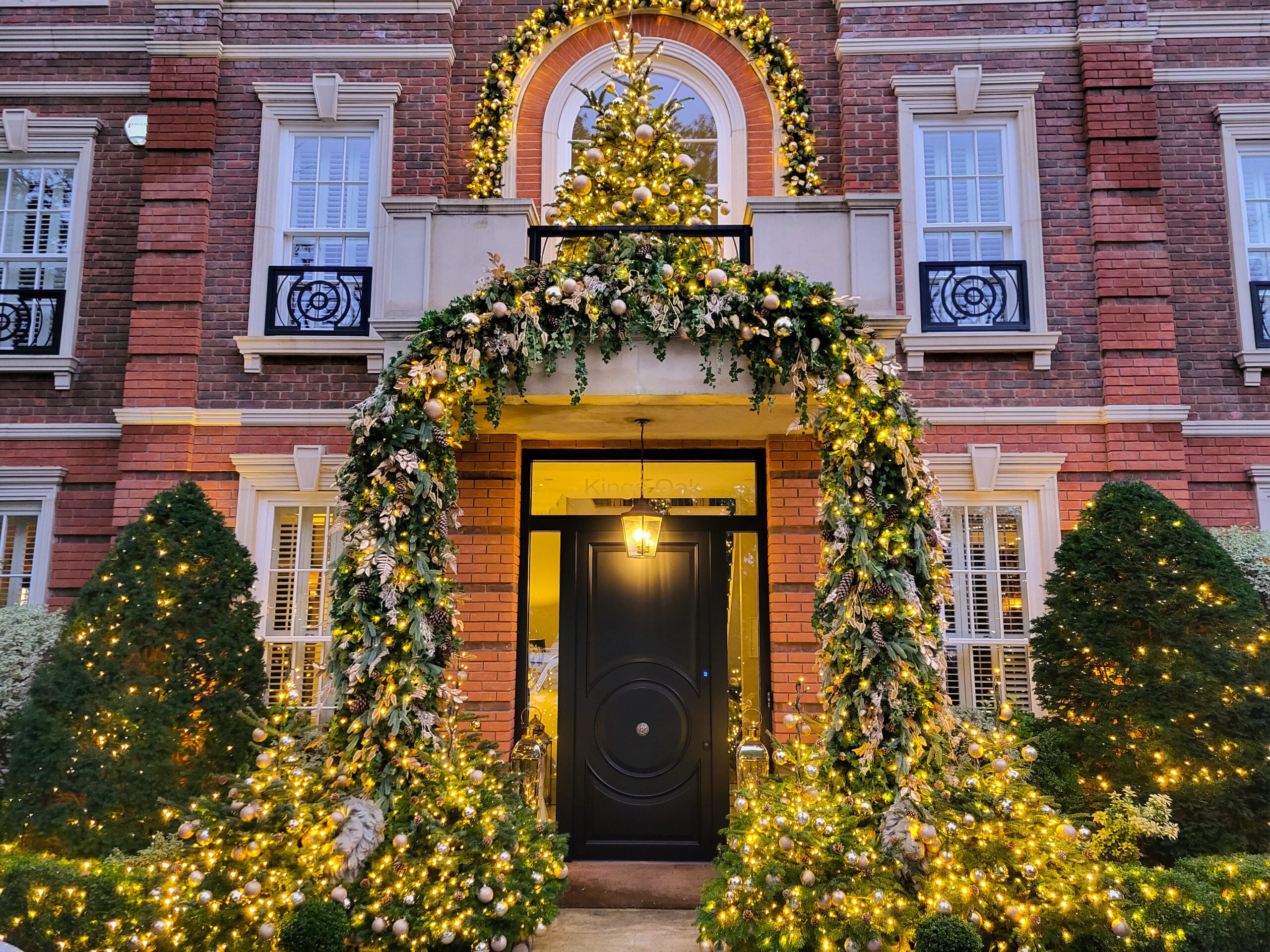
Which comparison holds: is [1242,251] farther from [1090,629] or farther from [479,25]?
[479,25]

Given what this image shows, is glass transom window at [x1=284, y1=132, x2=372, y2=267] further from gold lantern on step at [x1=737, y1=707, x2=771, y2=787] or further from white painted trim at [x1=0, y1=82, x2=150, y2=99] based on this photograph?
gold lantern on step at [x1=737, y1=707, x2=771, y2=787]

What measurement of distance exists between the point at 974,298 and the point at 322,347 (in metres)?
5.61

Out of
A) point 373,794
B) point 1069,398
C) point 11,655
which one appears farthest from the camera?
point 1069,398

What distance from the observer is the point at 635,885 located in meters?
6.55

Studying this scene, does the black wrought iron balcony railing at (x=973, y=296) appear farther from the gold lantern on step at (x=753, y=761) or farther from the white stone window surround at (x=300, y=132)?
the white stone window surround at (x=300, y=132)

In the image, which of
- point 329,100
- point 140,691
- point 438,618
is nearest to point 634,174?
point 329,100

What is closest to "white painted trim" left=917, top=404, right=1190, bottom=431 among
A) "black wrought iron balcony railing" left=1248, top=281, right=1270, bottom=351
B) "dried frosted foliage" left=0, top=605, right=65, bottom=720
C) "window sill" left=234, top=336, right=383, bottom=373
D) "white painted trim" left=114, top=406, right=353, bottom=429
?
"black wrought iron balcony railing" left=1248, top=281, right=1270, bottom=351

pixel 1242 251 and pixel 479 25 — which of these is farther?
pixel 479 25

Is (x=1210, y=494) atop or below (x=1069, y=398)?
below

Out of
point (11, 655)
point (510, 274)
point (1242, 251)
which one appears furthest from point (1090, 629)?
point (11, 655)

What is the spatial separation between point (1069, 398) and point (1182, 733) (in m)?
2.91

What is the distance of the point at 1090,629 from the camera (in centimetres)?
616

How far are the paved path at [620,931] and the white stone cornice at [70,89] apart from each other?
8.12 meters

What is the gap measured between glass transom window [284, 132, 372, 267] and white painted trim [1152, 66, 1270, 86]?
7266 millimetres
